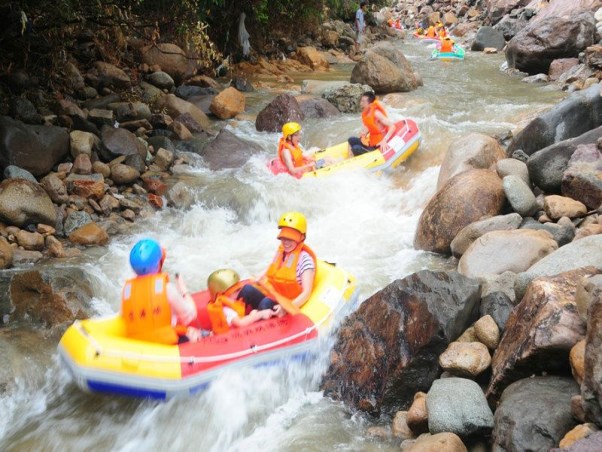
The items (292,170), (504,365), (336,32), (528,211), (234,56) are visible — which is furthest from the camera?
(336,32)

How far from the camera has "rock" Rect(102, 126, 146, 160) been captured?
8828mm

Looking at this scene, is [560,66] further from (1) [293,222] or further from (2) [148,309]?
(2) [148,309]

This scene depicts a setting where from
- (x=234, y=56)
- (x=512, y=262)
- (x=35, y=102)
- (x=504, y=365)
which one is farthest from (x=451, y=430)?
(x=234, y=56)

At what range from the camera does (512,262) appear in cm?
553

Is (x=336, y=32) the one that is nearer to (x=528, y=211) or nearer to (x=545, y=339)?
(x=528, y=211)

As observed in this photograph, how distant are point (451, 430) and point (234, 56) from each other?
13.9m

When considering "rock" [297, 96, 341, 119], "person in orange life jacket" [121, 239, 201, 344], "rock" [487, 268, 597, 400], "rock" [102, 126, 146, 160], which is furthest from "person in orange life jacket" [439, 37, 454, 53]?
"person in orange life jacket" [121, 239, 201, 344]

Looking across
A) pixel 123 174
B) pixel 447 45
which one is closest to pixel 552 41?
pixel 447 45

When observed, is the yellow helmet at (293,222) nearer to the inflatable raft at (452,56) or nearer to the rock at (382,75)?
the rock at (382,75)

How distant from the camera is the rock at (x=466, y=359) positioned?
4086 millimetres

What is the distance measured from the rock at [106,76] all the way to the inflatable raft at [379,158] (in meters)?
3.90

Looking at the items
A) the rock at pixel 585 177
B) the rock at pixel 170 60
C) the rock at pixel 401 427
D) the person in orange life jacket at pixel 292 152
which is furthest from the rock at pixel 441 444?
the rock at pixel 170 60

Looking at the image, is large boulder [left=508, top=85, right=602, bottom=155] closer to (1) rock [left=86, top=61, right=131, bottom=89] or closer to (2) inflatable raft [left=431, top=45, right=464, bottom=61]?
(1) rock [left=86, top=61, right=131, bottom=89]

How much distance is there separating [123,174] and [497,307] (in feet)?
19.0
